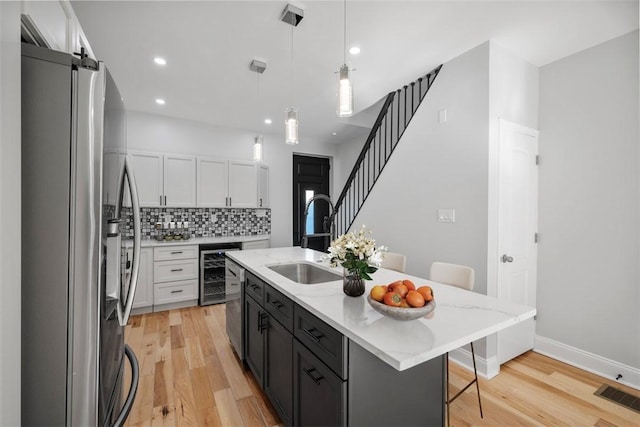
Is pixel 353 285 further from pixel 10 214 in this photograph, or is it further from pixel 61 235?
pixel 10 214

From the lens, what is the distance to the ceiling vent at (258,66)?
2.69 m

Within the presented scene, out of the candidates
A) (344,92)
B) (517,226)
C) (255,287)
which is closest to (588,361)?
(517,226)

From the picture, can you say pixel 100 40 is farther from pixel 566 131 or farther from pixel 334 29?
pixel 566 131

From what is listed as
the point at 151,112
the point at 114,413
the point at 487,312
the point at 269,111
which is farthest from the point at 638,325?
the point at 151,112

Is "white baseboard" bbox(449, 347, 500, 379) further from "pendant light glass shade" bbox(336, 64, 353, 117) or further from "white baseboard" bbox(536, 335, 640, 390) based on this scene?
"pendant light glass shade" bbox(336, 64, 353, 117)

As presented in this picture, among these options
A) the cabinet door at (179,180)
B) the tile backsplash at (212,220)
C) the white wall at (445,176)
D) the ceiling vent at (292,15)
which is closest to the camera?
the ceiling vent at (292,15)

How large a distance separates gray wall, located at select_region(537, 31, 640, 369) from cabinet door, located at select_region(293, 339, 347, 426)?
102 inches

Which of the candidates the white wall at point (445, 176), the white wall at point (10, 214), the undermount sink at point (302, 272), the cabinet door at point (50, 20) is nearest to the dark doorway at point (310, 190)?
the white wall at point (445, 176)

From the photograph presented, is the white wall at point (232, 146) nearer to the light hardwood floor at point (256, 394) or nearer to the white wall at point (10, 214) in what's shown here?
the light hardwood floor at point (256, 394)

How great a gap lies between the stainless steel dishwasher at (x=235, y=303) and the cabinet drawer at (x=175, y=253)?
60.4 inches

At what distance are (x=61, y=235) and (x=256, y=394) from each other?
1.75 metres

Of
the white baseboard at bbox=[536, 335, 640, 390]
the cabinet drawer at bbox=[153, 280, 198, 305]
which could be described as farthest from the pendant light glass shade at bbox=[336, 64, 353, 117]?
the cabinet drawer at bbox=[153, 280, 198, 305]

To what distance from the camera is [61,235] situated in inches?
35.5

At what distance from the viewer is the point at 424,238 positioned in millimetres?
2895
